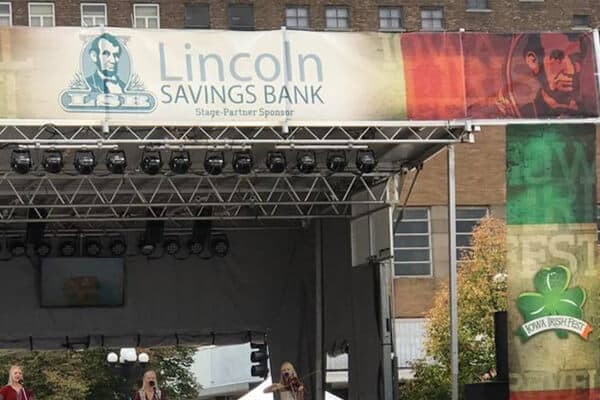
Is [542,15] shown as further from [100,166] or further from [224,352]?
[100,166]

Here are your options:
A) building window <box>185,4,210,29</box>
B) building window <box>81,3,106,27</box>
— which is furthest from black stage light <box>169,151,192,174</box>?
→ building window <box>185,4,210,29</box>

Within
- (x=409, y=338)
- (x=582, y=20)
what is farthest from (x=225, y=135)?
(x=582, y=20)

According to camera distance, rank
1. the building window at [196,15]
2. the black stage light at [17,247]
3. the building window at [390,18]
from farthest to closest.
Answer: the building window at [390,18]
the building window at [196,15]
the black stage light at [17,247]

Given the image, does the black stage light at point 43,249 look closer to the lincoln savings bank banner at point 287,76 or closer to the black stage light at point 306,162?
the black stage light at point 306,162

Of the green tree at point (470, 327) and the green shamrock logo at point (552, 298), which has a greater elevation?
the green shamrock logo at point (552, 298)

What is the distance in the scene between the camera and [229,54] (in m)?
12.7

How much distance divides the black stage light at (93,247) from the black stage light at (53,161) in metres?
4.88

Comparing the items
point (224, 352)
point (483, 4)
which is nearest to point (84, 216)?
point (224, 352)

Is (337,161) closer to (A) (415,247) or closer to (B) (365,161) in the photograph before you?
(B) (365,161)

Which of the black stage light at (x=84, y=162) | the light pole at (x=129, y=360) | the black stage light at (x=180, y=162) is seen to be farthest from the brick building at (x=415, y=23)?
the black stage light at (x=84, y=162)

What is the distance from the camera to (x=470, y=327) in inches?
1163

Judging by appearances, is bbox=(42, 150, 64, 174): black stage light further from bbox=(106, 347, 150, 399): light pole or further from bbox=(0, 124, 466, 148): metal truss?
bbox=(106, 347, 150, 399): light pole

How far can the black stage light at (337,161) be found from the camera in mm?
14102

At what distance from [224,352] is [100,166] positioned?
19.7 meters
